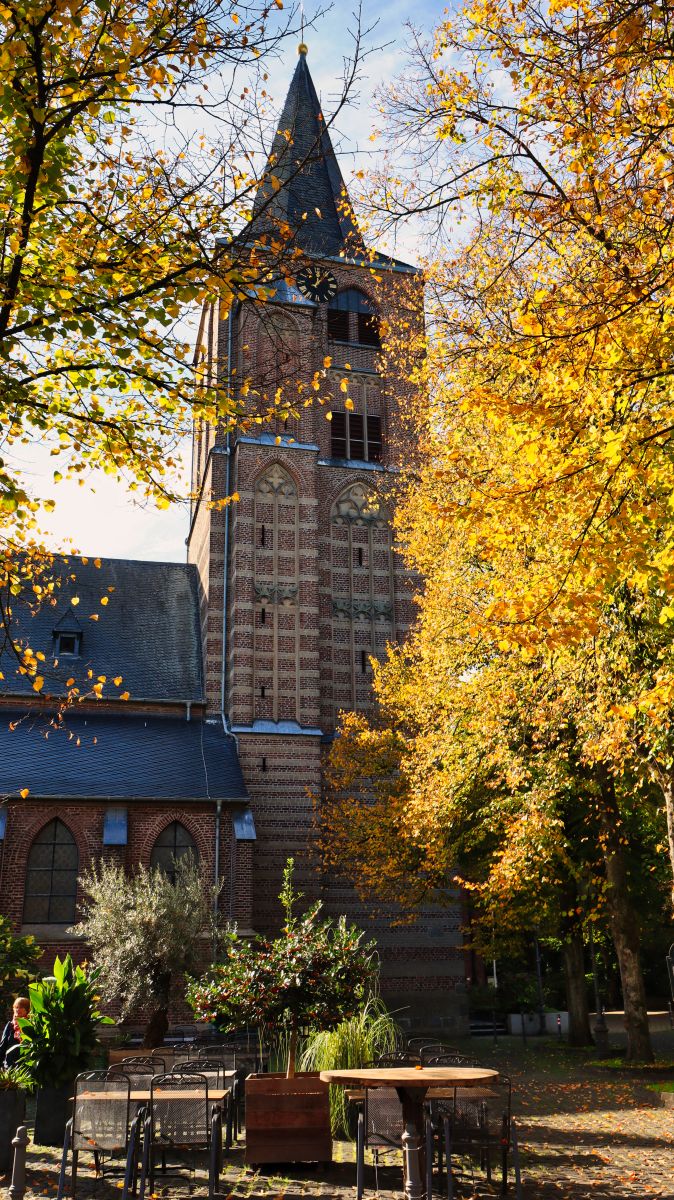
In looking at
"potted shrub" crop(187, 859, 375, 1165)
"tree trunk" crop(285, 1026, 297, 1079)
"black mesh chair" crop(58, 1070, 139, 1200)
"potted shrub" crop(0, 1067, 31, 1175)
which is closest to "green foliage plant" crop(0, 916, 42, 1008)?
"potted shrub" crop(0, 1067, 31, 1175)

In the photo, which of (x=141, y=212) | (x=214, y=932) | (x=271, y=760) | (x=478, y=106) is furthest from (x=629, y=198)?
(x=271, y=760)

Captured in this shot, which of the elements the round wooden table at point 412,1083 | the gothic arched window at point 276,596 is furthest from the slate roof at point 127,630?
the round wooden table at point 412,1083

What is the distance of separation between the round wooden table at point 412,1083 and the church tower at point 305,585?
1606cm

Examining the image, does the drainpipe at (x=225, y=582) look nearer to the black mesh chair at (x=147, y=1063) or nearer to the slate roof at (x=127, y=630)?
the slate roof at (x=127, y=630)

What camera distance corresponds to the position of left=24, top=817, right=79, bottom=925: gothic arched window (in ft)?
75.5

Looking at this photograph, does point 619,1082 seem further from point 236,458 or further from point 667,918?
point 236,458

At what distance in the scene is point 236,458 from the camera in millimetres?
28516

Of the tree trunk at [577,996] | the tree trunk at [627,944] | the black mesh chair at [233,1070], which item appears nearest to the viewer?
the black mesh chair at [233,1070]

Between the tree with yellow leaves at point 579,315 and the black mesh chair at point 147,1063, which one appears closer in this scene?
the tree with yellow leaves at point 579,315

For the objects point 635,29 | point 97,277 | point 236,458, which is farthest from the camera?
point 236,458

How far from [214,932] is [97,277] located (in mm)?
15830

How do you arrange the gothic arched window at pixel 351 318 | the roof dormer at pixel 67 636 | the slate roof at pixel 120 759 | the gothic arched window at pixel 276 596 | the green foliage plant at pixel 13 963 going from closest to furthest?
the green foliage plant at pixel 13 963 → the slate roof at pixel 120 759 → the gothic arched window at pixel 276 596 → the roof dormer at pixel 67 636 → the gothic arched window at pixel 351 318

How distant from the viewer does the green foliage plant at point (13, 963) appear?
1684cm

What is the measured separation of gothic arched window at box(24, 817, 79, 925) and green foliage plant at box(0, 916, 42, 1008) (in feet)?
15.4
